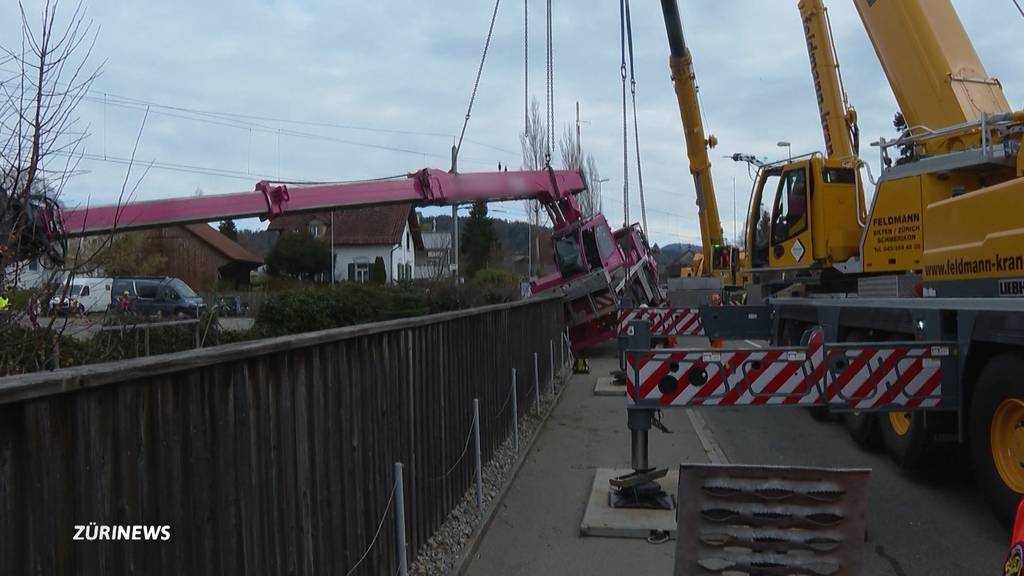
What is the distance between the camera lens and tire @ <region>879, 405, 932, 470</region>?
7.93 m

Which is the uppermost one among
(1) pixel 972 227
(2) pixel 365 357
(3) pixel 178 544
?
(1) pixel 972 227

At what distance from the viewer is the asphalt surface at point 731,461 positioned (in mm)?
6004

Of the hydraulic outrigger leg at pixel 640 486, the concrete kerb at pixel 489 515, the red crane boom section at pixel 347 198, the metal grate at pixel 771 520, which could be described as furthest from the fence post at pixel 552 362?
the metal grate at pixel 771 520

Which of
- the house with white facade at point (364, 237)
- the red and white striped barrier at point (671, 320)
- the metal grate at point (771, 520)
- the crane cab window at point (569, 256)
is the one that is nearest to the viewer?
the metal grate at point (771, 520)

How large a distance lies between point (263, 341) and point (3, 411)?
1.51 metres

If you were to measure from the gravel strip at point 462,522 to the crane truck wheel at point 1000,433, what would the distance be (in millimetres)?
4009

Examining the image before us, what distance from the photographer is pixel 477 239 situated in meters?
66.6

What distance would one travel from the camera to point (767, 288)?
47.1 feet

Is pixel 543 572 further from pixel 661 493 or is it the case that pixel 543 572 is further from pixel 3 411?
pixel 3 411

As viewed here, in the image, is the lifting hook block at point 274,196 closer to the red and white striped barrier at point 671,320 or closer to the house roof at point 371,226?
the red and white striped barrier at point 671,320

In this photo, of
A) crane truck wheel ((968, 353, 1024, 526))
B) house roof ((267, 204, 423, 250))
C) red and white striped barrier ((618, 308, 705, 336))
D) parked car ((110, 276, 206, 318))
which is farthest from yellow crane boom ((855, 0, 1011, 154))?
house roof ((267, 204, 423, 250))

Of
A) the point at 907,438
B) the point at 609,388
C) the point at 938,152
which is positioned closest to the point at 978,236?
the point at 907,438

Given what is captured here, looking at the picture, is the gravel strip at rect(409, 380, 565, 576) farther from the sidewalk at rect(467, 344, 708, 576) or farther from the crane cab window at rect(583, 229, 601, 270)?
the crane cab window at rect(583, 229, 601, 270)

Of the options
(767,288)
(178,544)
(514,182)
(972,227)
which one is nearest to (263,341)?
(178,544)
